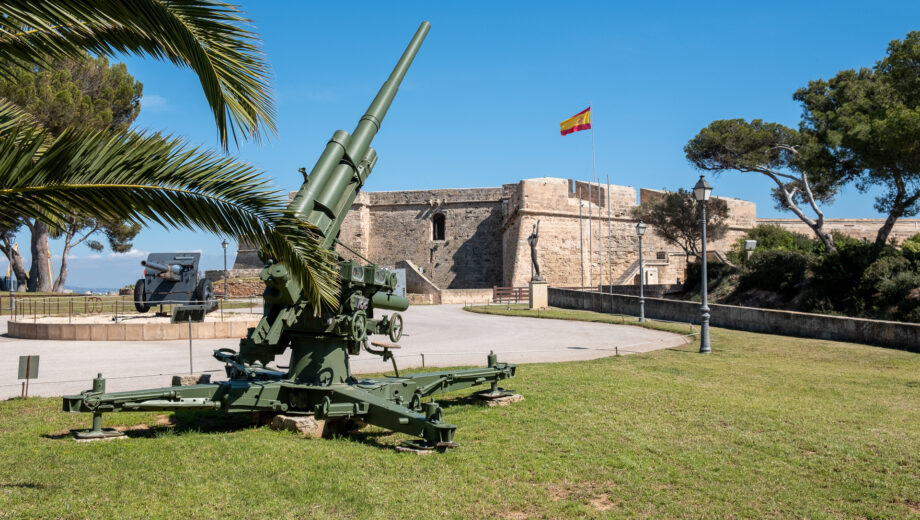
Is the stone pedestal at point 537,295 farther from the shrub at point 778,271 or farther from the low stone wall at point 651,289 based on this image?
the shrub at point 778,271

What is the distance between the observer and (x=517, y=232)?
3619cm

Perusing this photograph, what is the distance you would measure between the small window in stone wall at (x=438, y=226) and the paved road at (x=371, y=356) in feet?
76.5

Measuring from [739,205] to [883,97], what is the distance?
22.4m

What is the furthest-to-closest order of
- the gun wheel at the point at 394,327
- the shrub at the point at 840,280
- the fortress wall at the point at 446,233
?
the fortress wall at the point at 446,233
the shrub at the point at 840,280
the gun wheel at the point at 394,327

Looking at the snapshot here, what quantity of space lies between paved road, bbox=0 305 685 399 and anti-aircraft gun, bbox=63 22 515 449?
2845 mm

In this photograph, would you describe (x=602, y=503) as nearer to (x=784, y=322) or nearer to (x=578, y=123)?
(x=784, y=322)

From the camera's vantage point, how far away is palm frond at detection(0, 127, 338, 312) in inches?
121

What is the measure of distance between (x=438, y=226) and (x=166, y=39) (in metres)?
38.6

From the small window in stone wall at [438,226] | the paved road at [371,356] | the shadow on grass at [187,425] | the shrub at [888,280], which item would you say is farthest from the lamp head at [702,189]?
the small window in stone wall at [438,226]

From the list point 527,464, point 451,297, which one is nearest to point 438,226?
point 451,297

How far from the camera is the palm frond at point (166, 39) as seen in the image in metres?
2.95

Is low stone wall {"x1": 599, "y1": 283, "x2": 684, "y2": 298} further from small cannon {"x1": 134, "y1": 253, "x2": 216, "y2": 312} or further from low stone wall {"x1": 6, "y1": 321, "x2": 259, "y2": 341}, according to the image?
low stone wall {"x1": 6, "y1": 321, "x2": 259, "y2": 341}

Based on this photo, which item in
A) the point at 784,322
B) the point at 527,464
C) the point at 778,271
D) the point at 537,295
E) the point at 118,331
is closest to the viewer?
the point at 527,464

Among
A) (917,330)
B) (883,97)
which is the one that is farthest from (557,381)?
(883,97)
